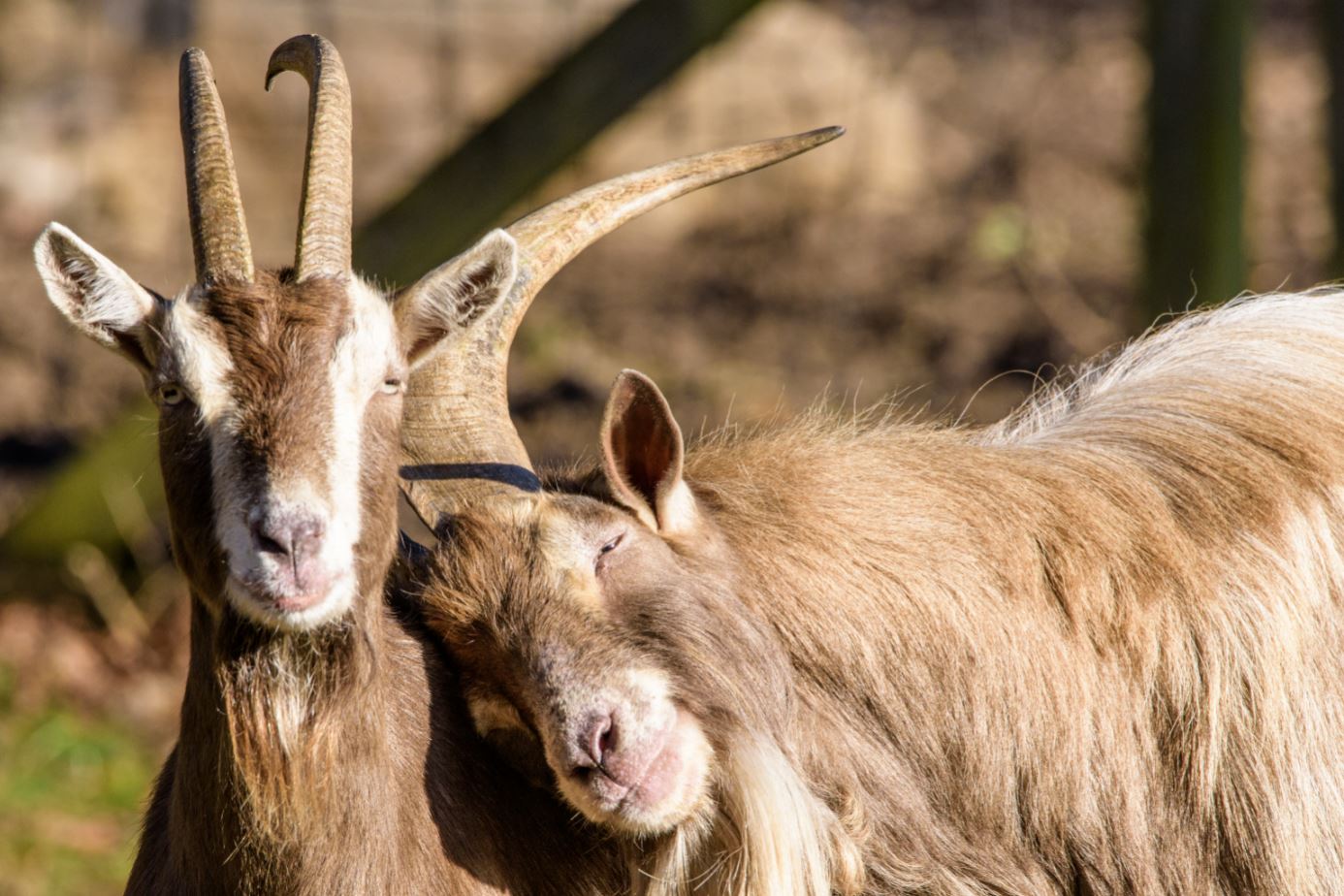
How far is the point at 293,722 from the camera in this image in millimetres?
3346

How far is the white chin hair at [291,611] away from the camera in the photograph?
10.3 feet

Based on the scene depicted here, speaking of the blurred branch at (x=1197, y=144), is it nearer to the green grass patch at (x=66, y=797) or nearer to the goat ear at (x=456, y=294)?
the goat ear at (x=456, y=294)

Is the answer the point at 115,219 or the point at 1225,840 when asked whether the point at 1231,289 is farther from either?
the point at 115,219

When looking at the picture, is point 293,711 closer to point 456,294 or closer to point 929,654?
point 456,294

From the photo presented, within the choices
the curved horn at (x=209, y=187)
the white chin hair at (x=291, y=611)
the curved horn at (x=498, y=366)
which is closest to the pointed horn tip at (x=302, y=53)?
the curved horn at (x=209, y=187)

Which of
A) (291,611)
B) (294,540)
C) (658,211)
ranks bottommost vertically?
(658,211)

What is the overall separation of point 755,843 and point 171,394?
1521 mm

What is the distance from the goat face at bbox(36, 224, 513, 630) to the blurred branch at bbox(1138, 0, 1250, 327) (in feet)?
13.7

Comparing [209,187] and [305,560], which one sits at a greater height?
[209,187]

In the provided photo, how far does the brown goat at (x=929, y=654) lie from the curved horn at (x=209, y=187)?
79cm

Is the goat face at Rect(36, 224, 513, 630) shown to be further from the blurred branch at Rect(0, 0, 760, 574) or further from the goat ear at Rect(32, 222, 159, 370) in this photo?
the blurred branch at Rect(0, 0, 760, 574)

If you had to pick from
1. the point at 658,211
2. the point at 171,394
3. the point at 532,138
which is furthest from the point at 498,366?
the point at 658,211

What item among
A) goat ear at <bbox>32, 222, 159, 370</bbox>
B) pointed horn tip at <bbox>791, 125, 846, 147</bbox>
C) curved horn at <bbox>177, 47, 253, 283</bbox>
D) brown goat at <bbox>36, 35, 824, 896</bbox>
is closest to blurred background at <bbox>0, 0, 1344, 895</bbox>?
pointed horn tip at <bbox>791, 125, 846, 147</bbox>

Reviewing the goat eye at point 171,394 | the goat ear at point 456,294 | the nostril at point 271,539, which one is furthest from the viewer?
the goat ear at point 456,294
